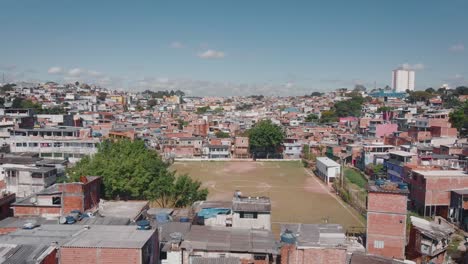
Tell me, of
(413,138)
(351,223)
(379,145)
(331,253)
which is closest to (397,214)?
(331,253)

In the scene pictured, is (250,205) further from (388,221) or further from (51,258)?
(51,258)

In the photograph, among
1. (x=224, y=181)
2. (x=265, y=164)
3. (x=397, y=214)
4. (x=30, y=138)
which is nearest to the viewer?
(x=397, y=214)

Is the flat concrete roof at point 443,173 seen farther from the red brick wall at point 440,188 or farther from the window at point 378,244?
the window at point 378,244

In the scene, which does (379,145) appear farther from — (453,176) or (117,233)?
(117,233)

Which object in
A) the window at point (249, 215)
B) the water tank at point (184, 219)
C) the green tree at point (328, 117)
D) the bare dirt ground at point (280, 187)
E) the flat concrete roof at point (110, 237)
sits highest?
the green tree at point (328, 117)

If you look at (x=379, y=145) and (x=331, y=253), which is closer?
(x=331, y=253)

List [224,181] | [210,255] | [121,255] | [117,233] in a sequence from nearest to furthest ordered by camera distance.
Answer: [121,255] → [117,233] → [210,255] → [224,181]

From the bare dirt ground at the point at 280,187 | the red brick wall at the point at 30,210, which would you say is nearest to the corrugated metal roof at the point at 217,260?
the red brick wall at the point at 30,210
